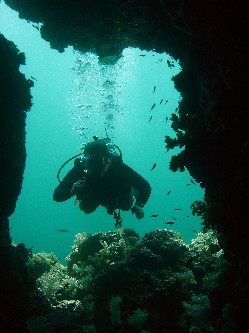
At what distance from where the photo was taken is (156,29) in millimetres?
8008

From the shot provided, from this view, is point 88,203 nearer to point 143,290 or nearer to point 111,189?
point 111,189

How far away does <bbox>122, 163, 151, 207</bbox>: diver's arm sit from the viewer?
8.12 m

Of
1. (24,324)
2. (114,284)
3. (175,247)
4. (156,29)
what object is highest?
(156,29)

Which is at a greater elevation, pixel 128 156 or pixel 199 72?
pixel 128 156

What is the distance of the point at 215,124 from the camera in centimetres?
502

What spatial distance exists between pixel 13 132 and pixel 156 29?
504cm

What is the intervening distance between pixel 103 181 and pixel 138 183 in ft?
3.75

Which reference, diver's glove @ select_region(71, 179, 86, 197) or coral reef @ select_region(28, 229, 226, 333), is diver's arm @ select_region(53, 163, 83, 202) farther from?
coral reef @ select_region(28, 229, 226, 333)

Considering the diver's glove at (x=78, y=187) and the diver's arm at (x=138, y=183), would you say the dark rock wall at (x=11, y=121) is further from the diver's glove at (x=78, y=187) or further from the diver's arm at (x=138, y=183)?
the diver's arm at (x=138, y=183)

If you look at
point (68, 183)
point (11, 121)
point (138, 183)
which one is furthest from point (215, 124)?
point (11, 121)

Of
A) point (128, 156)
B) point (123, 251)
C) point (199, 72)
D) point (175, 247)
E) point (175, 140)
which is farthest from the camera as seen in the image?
point (128, 156)

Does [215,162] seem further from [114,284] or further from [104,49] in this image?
[104,49]

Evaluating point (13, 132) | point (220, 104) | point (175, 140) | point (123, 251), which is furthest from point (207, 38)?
point (123, 251)

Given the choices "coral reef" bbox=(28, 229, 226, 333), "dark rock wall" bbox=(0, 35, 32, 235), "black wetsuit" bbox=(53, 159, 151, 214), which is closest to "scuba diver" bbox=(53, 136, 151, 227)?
"black wetsuit" bbox=(53, 159, 151, 214)
